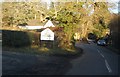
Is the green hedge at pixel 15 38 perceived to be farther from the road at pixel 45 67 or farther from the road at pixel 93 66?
the road at pixel 45 67

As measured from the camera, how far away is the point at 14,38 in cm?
2984

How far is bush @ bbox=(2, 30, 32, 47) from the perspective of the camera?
29.7 m

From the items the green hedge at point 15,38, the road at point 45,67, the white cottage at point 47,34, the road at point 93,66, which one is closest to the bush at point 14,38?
the green hedge at point 15,38

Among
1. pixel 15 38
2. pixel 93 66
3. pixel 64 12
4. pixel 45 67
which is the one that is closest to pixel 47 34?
pixel 15 38

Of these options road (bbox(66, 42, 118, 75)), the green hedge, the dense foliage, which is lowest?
road (bbox(66, 42, 118, 75))

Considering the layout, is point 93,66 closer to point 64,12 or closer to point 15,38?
point 15,38

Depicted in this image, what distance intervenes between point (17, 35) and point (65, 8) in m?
11.5

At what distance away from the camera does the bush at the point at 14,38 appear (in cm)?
2966

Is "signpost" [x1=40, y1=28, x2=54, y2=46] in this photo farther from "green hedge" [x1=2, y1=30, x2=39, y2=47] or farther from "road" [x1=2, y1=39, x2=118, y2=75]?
"road" [x1=2, y1=39, x2=118, y2=75]

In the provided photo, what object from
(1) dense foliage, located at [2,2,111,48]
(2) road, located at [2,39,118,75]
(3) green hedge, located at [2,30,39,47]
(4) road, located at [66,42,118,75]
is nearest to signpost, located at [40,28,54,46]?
(3) green hedge, located at [2,30,39,47]

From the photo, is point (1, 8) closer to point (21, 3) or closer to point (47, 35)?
point (21, 3)

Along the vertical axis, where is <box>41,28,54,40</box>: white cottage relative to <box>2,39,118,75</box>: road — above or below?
above

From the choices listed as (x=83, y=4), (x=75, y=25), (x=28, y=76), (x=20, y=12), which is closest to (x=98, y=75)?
(x=28, y=76)

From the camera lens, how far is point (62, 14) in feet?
131
